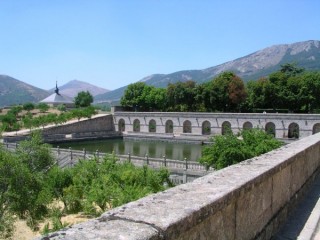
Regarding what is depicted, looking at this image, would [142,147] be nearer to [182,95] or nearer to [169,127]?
[169,127]

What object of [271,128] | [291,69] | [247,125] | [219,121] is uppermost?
[291,69]

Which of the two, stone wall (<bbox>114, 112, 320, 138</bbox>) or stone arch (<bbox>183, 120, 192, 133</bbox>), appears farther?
stone arch (<bbox>183, 120, 192, 133</bbox>)

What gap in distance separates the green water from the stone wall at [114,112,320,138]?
5.51 meters

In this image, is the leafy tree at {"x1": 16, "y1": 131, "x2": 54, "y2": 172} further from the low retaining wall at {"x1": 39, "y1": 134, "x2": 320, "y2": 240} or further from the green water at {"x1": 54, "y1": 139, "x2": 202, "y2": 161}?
the low retaining wall at {"x1": 39, "y1": 134, "x2": 320, "y2": 240}

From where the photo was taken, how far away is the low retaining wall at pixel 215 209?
251 centimetres

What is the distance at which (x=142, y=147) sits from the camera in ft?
149

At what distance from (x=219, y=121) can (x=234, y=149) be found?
29.9 meters

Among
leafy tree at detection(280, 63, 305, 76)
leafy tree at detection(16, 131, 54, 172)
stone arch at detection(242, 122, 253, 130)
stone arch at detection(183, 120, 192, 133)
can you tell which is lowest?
stone arch at detection(183, 120, 192, 133)

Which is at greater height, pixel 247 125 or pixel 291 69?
pixel 291 69

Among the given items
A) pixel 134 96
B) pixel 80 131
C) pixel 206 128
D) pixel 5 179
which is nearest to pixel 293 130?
pixel 206 128

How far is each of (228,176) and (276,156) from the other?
2.10m

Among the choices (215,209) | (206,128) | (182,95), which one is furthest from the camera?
(182,95)

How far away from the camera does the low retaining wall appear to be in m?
2.51

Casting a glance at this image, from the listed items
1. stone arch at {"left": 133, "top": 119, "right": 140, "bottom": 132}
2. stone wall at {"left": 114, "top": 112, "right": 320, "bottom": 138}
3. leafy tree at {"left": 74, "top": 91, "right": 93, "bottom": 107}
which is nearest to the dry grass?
stone wall at {"left": 114, "top": 112, "right": 320, "bottom": 138}
